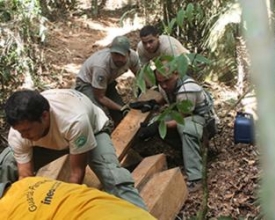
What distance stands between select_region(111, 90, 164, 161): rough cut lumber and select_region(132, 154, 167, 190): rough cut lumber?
20cm

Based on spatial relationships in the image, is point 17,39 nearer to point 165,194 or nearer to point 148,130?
point 148,130

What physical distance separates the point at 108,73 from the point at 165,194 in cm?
158

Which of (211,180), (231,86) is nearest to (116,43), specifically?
(211,180)

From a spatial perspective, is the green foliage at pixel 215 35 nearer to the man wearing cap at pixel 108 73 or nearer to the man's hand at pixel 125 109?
the man wearing cap at pixel 108 73

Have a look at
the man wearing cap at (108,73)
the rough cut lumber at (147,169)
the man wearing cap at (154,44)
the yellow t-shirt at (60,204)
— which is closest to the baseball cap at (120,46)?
the man wearing cap at (108,73)

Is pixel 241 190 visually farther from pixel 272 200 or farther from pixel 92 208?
pixel 272 200

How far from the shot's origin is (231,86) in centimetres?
602

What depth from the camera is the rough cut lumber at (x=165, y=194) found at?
11.7 feet

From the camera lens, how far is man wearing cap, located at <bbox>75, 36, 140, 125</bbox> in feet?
15.4

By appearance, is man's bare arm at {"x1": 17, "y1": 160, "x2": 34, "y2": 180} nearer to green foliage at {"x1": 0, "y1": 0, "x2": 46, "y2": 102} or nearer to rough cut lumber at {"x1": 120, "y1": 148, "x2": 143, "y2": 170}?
rough cut lumber at {"x1": 120, "y1": 148, "x2": 143, "y2": 170}

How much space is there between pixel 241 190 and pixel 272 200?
3.95 m

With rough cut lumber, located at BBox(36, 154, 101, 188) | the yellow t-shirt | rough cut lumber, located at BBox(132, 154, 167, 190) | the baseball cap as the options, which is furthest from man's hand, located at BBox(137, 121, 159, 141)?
the yellow t-shirt

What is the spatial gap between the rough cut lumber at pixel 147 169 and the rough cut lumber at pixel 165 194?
1.7 inches

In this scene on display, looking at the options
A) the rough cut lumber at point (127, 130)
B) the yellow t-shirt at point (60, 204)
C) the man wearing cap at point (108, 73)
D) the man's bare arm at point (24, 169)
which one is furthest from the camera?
the man wearing cap at point (108, 73)
